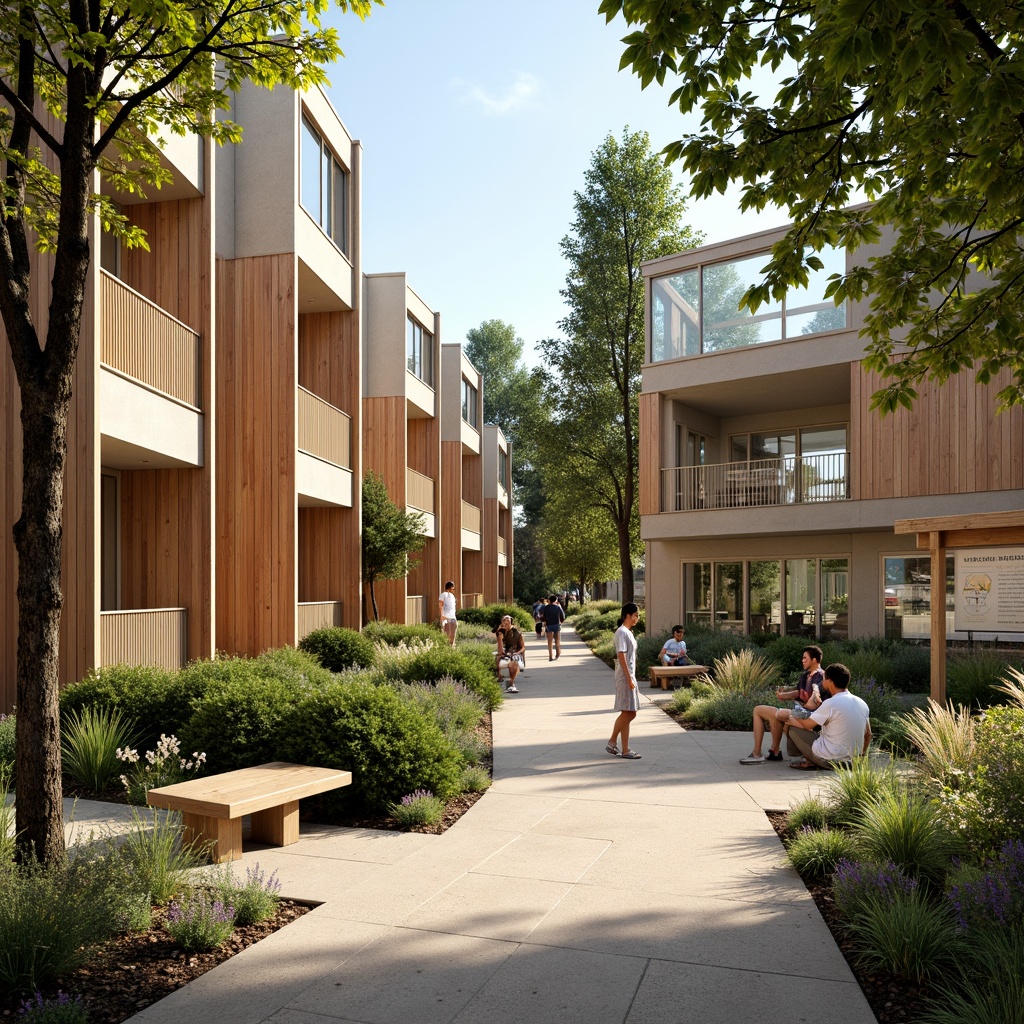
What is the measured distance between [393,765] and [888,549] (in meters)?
15.7

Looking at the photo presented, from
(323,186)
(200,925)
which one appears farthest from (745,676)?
(323,186)

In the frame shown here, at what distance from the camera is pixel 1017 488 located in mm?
17156

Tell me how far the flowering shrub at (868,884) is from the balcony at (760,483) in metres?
15.4

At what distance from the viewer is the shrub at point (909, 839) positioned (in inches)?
217

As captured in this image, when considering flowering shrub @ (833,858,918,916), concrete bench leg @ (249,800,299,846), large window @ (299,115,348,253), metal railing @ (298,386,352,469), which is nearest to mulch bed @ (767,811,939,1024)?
flowering shrub @ (833,858,918,916)

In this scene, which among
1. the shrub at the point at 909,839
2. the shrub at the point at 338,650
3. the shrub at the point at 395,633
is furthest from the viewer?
the shrub at the point at 395,633

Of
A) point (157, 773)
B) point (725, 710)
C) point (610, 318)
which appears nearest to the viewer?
point (157, 773)

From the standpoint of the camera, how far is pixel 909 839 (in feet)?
18.4

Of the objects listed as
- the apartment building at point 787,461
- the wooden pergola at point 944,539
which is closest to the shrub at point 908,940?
the wooden pergola at point 944,539

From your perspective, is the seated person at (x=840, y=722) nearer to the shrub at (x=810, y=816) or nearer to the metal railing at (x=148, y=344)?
the shrub at (x=810, y=816)

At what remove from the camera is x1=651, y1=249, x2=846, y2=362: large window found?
19859 mm

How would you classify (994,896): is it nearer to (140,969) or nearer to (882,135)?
(140,969)

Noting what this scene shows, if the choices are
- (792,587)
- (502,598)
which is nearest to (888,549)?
(792,587)

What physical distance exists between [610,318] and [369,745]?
26.7 m
